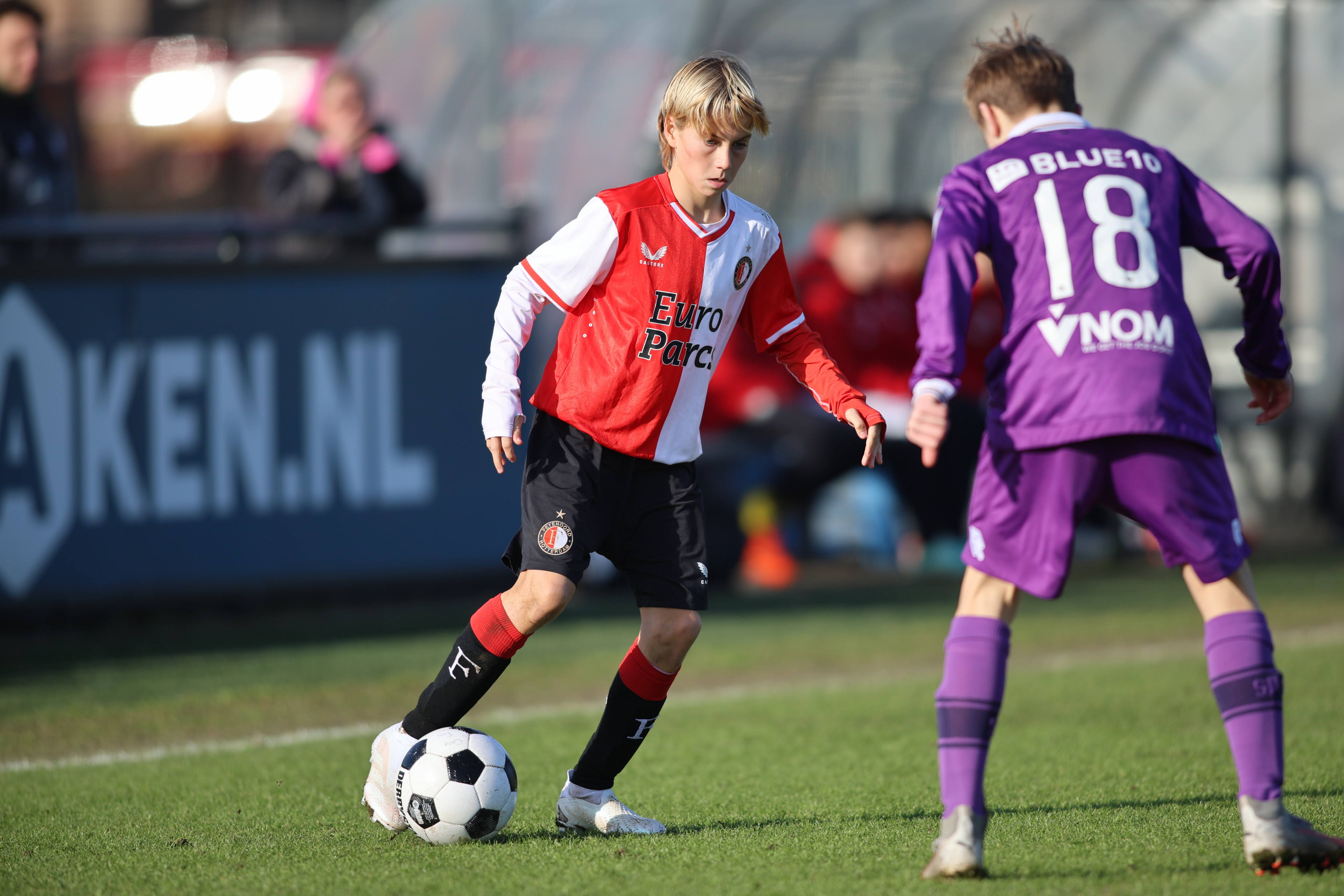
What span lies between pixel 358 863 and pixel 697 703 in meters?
2.76

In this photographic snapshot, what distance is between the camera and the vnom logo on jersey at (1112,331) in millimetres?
3525

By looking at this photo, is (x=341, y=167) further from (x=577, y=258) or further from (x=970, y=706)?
(x=970, y=706)

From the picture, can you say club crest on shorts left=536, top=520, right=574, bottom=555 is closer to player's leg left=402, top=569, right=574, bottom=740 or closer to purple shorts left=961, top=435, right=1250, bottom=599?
player's leg left=402, top=569, right=574, bottom=740

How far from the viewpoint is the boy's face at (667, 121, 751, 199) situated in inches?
154

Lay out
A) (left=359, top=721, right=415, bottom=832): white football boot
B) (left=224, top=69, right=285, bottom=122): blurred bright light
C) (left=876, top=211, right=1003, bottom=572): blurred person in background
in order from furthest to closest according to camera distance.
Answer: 1. (left=224, top=69, right=285, bottom=122): blurred bright light
2. (left=876, top=211, right=1003, bottom=572): blurred person in background
3. (left=359, top=721, right=415, bottom=832): white football boot

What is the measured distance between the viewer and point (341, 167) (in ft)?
30.5

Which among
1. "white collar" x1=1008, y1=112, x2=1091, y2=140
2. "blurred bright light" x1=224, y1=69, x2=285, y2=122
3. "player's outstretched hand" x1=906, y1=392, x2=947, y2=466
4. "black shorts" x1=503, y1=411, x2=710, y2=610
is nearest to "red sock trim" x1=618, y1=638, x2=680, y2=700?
"black shorts" x1=503, y1=411, x2=710, y2=610

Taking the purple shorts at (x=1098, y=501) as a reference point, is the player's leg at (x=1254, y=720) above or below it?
below

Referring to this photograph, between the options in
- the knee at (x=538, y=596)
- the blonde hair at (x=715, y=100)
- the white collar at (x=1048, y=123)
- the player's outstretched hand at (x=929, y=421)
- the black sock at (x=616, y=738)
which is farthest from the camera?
the black sock at (x=616, y=738)

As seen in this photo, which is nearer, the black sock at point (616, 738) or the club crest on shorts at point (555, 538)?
the club crest on shorts at point (555, 538)

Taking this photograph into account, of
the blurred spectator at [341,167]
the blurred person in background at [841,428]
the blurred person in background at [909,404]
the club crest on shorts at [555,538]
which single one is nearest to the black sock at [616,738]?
the club crest on shorts at [555,538]

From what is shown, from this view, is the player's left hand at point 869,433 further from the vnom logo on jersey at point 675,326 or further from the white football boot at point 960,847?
the white football boot at point 960,847

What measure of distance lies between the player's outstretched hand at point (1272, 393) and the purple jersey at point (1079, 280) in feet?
1.14

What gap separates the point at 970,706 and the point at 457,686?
137 centimetres
